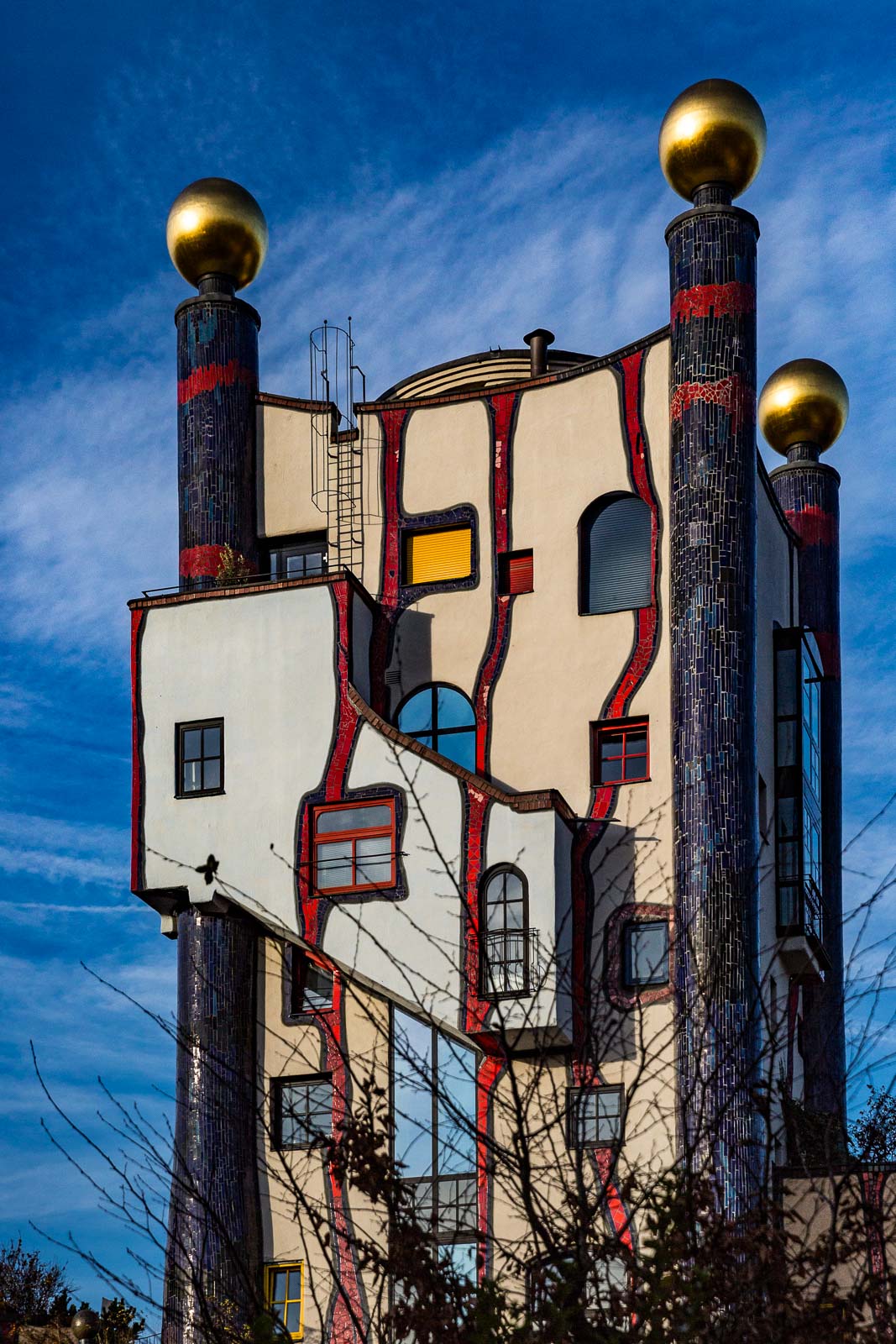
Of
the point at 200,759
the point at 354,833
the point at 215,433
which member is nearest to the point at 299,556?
the point at 215,433

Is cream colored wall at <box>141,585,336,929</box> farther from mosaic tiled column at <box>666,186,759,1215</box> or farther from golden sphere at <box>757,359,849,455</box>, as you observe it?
golden sphere at <box>757,359,849,455</box>

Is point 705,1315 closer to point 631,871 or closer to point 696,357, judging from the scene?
point 631,871

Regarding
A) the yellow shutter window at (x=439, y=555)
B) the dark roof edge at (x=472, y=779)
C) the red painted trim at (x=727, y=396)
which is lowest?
the dark roof edge at (x=472, y=779)

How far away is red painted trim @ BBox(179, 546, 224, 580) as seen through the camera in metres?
19.3

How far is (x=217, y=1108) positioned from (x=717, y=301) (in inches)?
321

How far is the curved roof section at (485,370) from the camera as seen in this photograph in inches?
791

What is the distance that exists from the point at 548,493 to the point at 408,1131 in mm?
5843

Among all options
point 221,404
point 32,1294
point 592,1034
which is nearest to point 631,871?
point 221,404

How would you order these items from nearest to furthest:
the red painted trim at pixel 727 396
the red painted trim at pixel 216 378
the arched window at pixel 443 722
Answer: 1. the red painted trim at pixel 727 396
2. the arched window at pixel 443 722
3. the red painted trim at pixel 216 378

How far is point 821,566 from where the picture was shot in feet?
70.9

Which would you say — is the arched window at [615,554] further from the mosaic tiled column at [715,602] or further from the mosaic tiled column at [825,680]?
the mosaic tiled column at [825,680]

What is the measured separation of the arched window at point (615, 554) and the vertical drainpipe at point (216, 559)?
3344mm

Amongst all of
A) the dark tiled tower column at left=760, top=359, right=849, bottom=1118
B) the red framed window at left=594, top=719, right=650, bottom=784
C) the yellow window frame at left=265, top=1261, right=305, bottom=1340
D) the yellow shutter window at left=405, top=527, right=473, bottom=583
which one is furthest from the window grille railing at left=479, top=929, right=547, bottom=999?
the dark tiled tower column at left=760, top=359, right=849, bottom=1118

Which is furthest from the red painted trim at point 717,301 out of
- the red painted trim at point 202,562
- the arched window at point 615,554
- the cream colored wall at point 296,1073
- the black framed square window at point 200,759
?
the cream colored wall at point 296,1073
